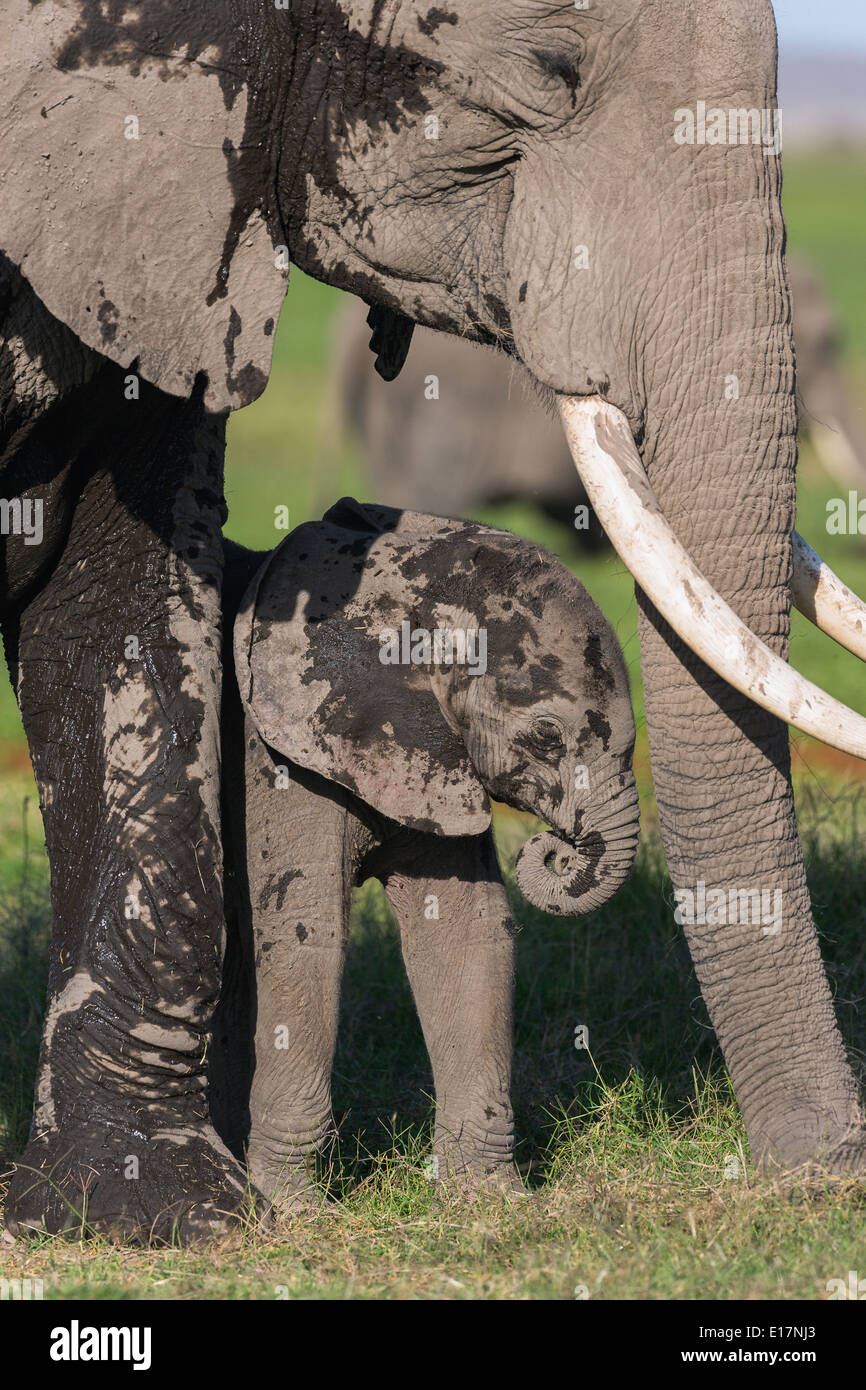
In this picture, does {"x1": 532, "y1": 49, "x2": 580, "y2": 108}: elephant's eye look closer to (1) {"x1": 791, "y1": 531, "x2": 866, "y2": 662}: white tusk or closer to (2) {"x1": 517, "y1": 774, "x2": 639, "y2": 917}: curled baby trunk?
(1) {"x1": 791, "y1": 531, "x2": 866, "y2": 662}: white tusk

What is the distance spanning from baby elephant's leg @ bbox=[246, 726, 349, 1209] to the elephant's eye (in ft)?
4.67

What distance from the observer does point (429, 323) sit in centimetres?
386

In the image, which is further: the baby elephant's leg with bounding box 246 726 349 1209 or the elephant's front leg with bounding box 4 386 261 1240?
the baby elephant's leg with bounding box 246 726 349 1209

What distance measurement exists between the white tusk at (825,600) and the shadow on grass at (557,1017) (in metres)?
1.19

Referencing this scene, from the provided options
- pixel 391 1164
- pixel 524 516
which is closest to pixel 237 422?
pixel 524 516

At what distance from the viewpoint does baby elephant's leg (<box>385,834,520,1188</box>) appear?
13.6 ft

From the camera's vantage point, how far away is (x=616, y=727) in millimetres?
3988

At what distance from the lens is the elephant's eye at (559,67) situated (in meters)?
3.58

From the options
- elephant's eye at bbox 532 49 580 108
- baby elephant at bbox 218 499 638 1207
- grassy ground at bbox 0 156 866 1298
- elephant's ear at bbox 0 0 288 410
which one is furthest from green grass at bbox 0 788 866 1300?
elephant's eye at bbox 532 49 580 108

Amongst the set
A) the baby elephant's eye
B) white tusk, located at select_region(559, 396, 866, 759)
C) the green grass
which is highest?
white tusk, located at select_region(559, 396, 866, 759)

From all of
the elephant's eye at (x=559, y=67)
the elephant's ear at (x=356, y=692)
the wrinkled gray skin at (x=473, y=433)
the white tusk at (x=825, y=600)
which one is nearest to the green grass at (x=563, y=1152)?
the elephant's ear at (x=356, y=692)

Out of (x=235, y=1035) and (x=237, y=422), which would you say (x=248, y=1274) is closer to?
(x=235, y=1035)

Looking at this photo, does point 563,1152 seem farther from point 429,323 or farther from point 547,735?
point 429,323
